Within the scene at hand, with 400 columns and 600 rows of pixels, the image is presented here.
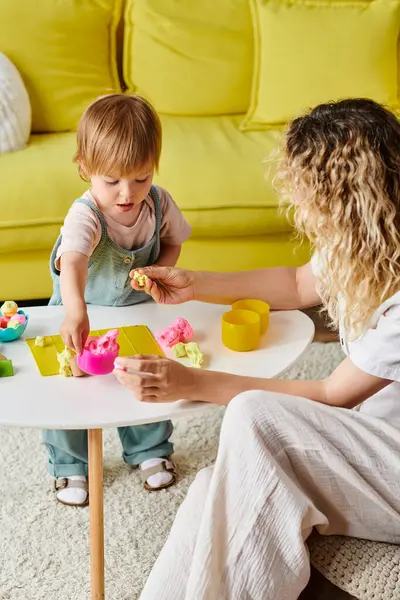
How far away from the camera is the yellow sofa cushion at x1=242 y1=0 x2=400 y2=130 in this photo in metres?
2.62

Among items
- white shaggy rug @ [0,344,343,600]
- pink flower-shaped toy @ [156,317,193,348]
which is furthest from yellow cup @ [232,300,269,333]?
white shaggy rug @ [0,344,343,600]

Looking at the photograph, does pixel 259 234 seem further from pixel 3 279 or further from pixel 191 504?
pixel 191 504

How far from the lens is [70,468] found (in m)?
1.73

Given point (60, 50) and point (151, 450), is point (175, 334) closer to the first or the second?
point (151, 450)

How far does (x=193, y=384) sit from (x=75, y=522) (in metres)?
0.58

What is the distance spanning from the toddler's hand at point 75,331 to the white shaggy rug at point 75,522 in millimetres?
472

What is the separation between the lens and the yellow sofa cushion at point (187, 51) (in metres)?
2.70

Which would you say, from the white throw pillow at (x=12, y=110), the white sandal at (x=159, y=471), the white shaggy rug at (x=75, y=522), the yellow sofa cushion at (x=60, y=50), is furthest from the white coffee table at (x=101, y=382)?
the yellow sofa cushion at (x=60, y=50)

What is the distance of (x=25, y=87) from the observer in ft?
8.43

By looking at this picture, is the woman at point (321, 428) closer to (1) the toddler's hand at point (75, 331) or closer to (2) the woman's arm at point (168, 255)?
(1) the toddler's hand at point (75, 331)

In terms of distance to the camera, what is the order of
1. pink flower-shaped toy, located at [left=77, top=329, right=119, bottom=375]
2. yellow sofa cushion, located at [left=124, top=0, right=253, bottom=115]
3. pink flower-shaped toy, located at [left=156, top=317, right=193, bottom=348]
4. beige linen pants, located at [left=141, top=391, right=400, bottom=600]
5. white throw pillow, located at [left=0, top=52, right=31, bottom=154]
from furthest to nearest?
yellow sofa cushion, located at [left=124, top=0, right=253, bottom=115] < white throw pillow, located at [left=0, top=52, right=31, bottom=154] < pink flower-shaped toy, located at [left=156, top=317, right=193, bottom=348] < pink flower-shaped toy, located at [left=77, top=329, right=119, bottom=375] < beige linen pants, located at [left=141, top=391, right=400, bottom=600]

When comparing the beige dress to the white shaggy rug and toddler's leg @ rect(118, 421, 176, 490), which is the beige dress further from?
toddler's leg @ rect(118, 421, 176, 490)

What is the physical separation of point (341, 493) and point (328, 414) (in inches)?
4.3

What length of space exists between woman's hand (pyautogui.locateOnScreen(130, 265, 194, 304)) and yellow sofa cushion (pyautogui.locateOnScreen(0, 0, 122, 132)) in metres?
1.26
